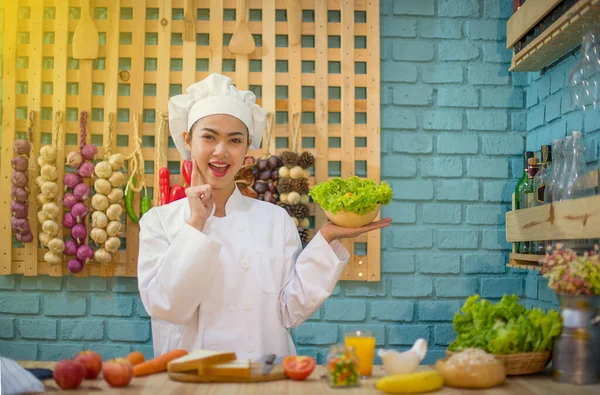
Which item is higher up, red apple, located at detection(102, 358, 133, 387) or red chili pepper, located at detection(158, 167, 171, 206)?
red chili pepper, located at detection(158, 167, 171, 206)

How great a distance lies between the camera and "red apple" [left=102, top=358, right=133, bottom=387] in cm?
151

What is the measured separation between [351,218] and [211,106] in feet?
2.09

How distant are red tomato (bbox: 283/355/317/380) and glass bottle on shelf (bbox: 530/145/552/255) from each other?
121cm

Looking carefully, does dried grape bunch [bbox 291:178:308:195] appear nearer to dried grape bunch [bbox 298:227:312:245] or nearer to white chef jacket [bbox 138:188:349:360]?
dried grape bunch [bbox 298:227:312:245]

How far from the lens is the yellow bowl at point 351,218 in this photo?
1.98 meters

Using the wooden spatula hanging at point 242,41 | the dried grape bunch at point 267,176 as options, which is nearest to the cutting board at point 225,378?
the dried grape bunch at point 267,176

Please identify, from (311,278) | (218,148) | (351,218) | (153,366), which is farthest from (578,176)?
(153,366)

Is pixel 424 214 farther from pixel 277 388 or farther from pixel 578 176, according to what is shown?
pixel 277 388

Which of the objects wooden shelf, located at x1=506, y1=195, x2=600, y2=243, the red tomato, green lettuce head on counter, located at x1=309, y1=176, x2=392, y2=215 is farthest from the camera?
green lettuce head on counter, located at x1=309, y1=176, x2=392, y2=215

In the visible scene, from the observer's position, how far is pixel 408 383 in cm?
149

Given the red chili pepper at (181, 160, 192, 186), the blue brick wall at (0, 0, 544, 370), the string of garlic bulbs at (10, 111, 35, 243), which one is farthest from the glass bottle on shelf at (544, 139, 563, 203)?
the string of garlic bulbs at (10, 111, 35, 243)

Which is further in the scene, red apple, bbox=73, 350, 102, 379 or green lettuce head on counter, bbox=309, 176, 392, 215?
green lettuce head on counter, bbox=309, 176, 392, 215

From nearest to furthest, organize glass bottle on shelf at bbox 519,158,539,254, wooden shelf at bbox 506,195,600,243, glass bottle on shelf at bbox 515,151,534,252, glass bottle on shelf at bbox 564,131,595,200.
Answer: wooden shelf at bbox 506,195,600,243, glass bottle on shelf at bbox 564,131,595,200, glass bottle on shelf at bbox 519,158,539,254, glass bottle on shelf at bbox 515,151,534,252

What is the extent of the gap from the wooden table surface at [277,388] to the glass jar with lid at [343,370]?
0.02 meters
